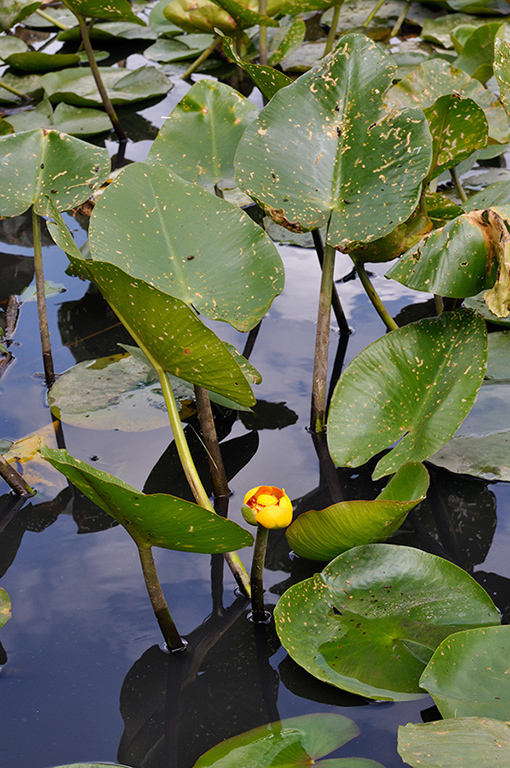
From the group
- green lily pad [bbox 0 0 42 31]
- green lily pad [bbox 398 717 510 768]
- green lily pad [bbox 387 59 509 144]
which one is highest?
green lily pad [bbox 0 0 42 31]

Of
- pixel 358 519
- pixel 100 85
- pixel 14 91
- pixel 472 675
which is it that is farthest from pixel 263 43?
pixel 472 675

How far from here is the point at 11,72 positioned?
263cm

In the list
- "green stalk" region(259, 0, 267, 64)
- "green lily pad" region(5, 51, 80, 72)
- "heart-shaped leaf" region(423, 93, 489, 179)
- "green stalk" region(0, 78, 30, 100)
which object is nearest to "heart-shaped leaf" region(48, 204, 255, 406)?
"heart-shaped leaf" region(423, 93, 489, 179)

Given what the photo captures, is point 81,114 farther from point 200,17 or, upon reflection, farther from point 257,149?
point 257,149

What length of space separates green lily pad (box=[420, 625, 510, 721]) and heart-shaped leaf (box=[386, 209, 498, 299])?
0.47 metres

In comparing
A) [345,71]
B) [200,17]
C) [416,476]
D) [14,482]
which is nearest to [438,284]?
[416,476]

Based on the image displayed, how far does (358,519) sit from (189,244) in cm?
47

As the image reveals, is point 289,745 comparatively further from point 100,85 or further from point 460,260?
point 100,85

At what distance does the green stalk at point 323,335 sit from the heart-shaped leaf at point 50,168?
43cm

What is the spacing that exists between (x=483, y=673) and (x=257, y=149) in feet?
2.74

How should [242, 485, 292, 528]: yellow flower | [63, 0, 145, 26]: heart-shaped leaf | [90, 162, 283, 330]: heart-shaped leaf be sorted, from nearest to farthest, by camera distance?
[242, 485, 292, 528]: yellow flower → [90, 162, 283, 330]: heart-shaped leaf → [63, 0, 145, 26]: heart-shaped leaf

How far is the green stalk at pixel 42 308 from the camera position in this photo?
125 centimetres

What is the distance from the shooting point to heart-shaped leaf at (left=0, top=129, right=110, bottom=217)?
1.20m

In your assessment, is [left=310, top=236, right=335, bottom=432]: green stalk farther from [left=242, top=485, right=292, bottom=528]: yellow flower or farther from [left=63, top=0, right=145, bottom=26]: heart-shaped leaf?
[left=63, top=0, right=145, bottom=26]: heart-shaped leaf
